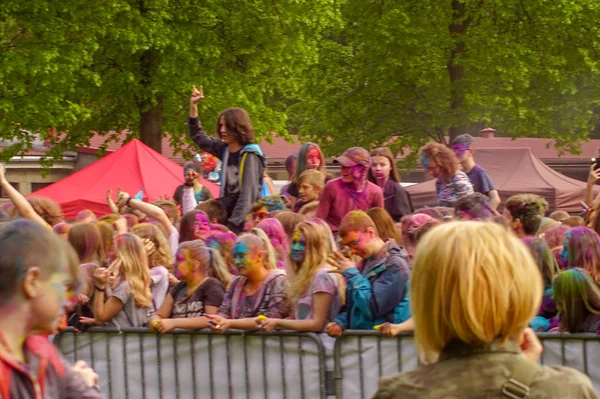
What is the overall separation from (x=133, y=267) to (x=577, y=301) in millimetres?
2792

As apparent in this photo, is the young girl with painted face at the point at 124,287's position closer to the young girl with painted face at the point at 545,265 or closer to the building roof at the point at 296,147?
the young girl with painted face at the point at 545,265

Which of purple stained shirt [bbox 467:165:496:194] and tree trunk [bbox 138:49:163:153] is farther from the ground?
tree trunk [bbox 138:49:163:153]

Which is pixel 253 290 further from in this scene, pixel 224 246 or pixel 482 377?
pixel 482 377

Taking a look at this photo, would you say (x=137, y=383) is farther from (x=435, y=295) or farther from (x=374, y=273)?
(x=435, y=295)

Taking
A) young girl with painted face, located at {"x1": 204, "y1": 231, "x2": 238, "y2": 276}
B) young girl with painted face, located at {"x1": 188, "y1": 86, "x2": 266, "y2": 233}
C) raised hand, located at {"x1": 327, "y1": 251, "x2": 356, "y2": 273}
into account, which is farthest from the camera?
young girl with painted face, located at {"x1": 188, "y1": 86, "x2": 266, "y2": 233}

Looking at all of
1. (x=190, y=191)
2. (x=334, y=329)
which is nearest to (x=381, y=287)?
(x=334, y=329)

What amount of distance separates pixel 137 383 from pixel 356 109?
73.0 feet

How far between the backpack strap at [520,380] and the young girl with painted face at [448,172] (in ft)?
21.7

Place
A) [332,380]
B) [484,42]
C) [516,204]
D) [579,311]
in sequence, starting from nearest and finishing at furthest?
[579,311]
[332,380]
[516,204]
[484,42]

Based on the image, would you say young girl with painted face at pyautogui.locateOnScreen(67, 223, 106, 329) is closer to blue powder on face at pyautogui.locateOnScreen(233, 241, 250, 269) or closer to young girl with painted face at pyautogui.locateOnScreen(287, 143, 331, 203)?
blue powder on face at pyautogui.locateOnScreen(233, 241, 250, 269)

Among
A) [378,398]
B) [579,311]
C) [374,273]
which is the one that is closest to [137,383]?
[374,273]

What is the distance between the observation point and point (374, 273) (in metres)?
6.24

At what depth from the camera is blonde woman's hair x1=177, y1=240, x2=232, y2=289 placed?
273 inches

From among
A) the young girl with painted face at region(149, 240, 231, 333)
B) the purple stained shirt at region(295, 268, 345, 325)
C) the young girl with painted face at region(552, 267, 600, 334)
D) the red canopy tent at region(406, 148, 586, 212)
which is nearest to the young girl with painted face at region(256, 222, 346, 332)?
the purple stained shirt at region(295, 268, 345, 325)
